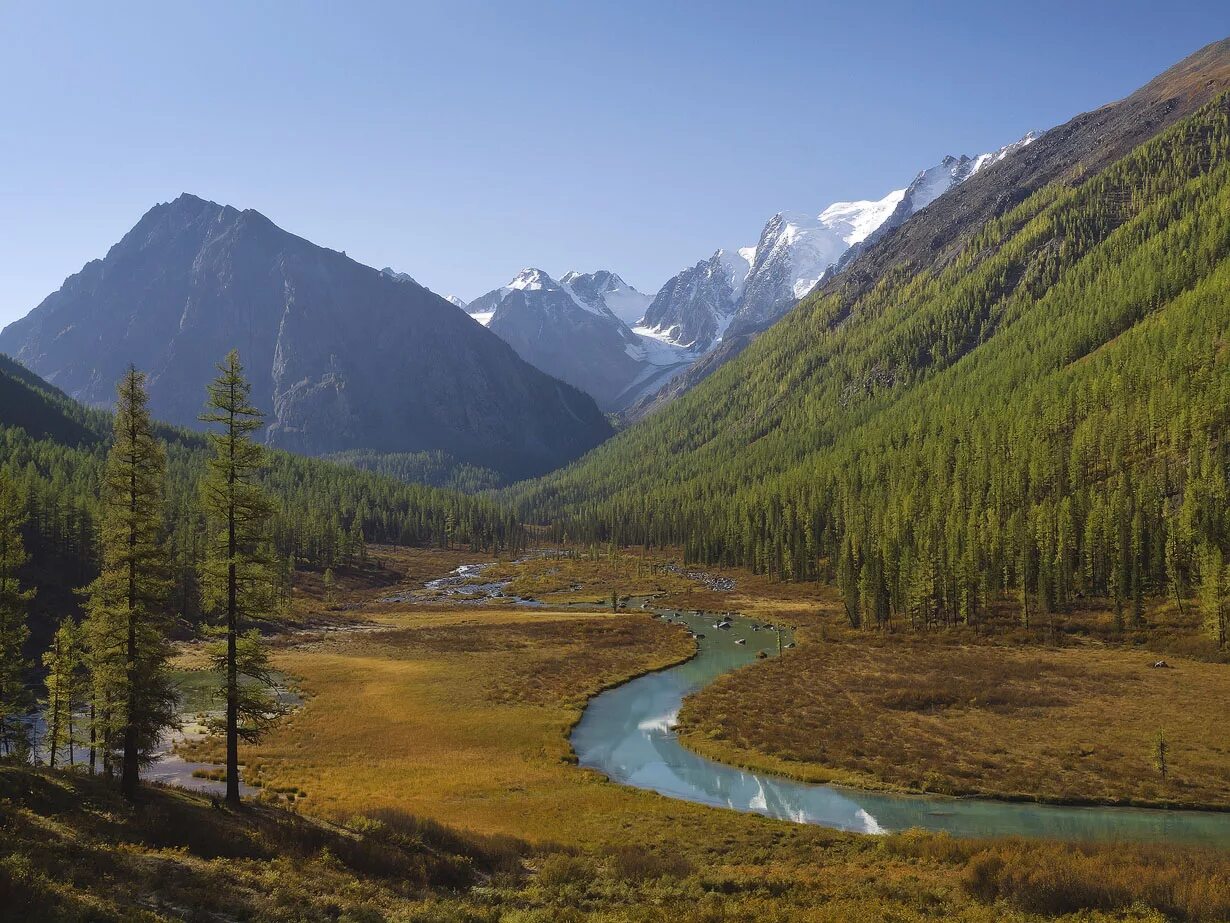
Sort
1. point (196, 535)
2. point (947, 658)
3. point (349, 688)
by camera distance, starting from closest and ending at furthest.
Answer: point (349, 688), point (947, 658), point (196, 535)

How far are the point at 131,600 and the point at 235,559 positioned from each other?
4238 mm

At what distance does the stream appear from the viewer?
124ft

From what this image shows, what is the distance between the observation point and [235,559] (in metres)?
30.1

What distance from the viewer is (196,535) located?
12775 centimetres

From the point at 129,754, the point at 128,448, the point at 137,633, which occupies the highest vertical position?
the point at 128,448

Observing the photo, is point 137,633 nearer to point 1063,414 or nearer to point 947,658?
point 947,658

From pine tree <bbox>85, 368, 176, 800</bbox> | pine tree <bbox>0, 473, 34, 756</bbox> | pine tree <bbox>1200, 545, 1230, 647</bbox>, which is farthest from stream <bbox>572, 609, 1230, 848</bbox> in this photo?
pine tree <bbox>1200, 545, 1230, 647</bbox>

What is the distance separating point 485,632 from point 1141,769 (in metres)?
85.6

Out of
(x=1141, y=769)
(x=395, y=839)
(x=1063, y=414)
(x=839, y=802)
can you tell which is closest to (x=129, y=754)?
(x=395, y=839)

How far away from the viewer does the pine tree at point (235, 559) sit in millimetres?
30172

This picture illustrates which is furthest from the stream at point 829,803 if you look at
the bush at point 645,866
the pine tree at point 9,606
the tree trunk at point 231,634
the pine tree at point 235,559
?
the pine tree at point 9,606

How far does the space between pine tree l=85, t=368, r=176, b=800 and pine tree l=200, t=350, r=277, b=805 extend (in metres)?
2.13

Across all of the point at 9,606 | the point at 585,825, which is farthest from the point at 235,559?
the point at 585,825

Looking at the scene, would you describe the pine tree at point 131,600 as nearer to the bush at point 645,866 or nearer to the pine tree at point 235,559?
the pine tree at point 235,559
